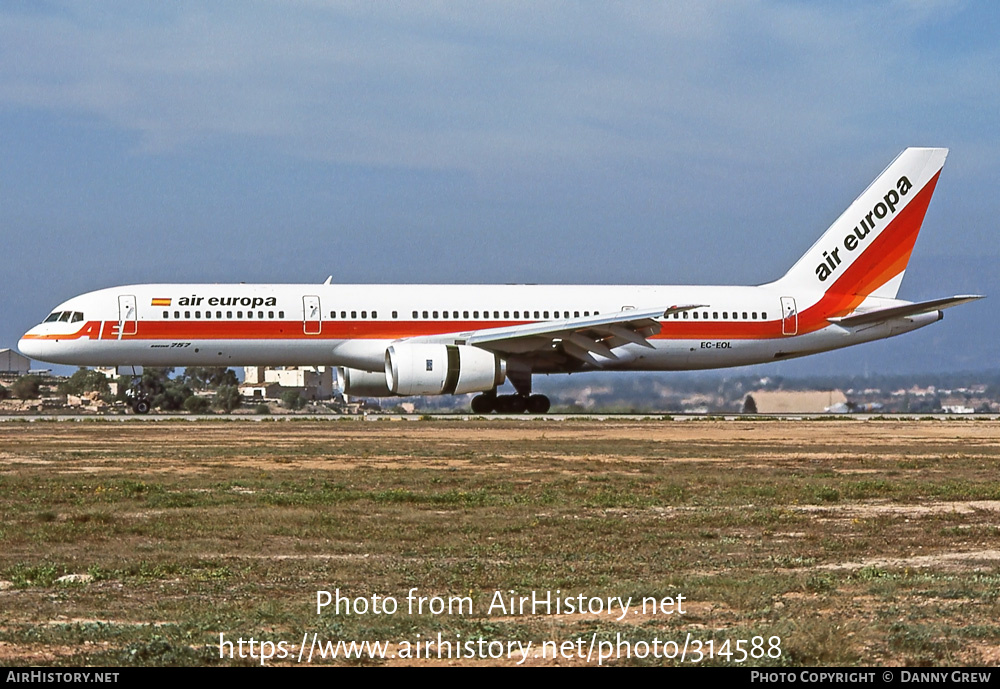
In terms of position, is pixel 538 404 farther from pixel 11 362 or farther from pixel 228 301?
pixel 11 362

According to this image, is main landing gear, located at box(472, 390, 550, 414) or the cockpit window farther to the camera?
main landing gear, located at box(472, 390, 550, 414)

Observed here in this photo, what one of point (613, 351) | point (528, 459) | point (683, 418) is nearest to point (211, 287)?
point (613, 351)

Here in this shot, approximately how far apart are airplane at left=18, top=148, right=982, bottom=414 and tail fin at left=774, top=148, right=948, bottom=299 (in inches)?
1.8

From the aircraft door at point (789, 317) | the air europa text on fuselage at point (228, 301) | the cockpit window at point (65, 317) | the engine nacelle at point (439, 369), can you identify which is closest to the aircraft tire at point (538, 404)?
the engine nacelle at point (439, 369)

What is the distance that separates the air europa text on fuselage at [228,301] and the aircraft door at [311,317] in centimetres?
85

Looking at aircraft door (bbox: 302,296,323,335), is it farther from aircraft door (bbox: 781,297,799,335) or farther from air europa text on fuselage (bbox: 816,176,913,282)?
air europa text on fuselage (bbox: 816,176,913,282)

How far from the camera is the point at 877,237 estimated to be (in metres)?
43.6

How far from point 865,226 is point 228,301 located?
20.7m

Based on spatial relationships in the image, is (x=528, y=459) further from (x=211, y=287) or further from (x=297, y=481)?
(x=211, y=287)

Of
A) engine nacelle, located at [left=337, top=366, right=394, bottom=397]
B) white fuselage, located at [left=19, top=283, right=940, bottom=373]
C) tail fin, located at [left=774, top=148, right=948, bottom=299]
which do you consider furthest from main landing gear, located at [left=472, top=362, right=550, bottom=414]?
tail fin, located at [left=774, top=148, right=948, bottom=299]

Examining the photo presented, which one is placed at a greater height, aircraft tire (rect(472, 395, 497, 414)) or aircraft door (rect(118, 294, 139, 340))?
aircraft door (rect(118, 294, 139, 340))

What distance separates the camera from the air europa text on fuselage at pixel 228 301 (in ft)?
122

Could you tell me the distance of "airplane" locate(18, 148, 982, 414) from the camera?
37156 millimetres

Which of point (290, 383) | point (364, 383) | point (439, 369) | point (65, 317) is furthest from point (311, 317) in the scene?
point (290, 383)
